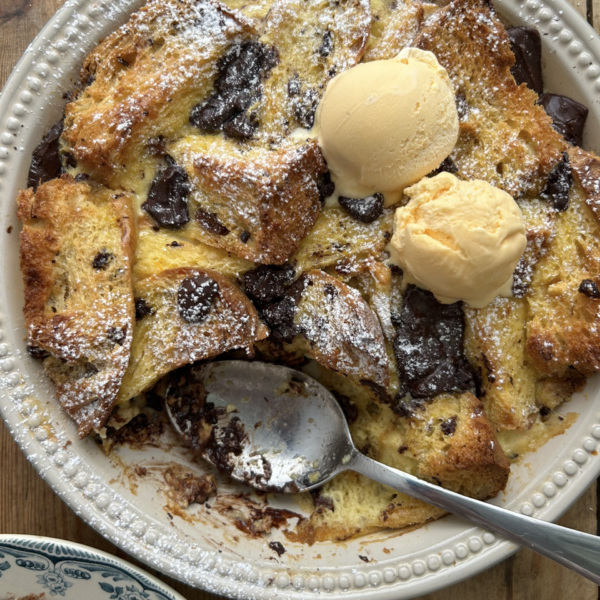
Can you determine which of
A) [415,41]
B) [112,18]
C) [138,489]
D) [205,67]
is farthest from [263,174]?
[138,489]

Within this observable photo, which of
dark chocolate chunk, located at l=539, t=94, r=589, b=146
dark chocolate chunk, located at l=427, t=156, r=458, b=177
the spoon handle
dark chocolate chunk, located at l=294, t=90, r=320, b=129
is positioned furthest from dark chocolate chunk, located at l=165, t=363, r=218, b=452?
dark chocolate chunk, located at l=539, t=94, r=589, b=146

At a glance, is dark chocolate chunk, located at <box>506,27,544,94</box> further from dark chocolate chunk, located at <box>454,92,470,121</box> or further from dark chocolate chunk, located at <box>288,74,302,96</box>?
dark chocolate chunk, located at <box>288,74,302,96</box>

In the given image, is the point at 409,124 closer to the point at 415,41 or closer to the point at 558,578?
the point at 415,41

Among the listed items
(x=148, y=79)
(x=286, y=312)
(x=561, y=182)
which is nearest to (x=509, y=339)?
(x=561, y=182)

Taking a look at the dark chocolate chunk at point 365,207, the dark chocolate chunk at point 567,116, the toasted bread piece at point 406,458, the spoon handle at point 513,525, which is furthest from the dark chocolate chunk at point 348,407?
the dark chocolate chunk at point 567,116

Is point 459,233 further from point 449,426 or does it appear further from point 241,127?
point 241,127

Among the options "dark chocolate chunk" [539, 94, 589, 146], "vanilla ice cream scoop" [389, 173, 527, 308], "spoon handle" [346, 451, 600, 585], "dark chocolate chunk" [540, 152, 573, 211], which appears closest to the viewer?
"vanilla ice cream scoop" [389, 173, 527, 308]
